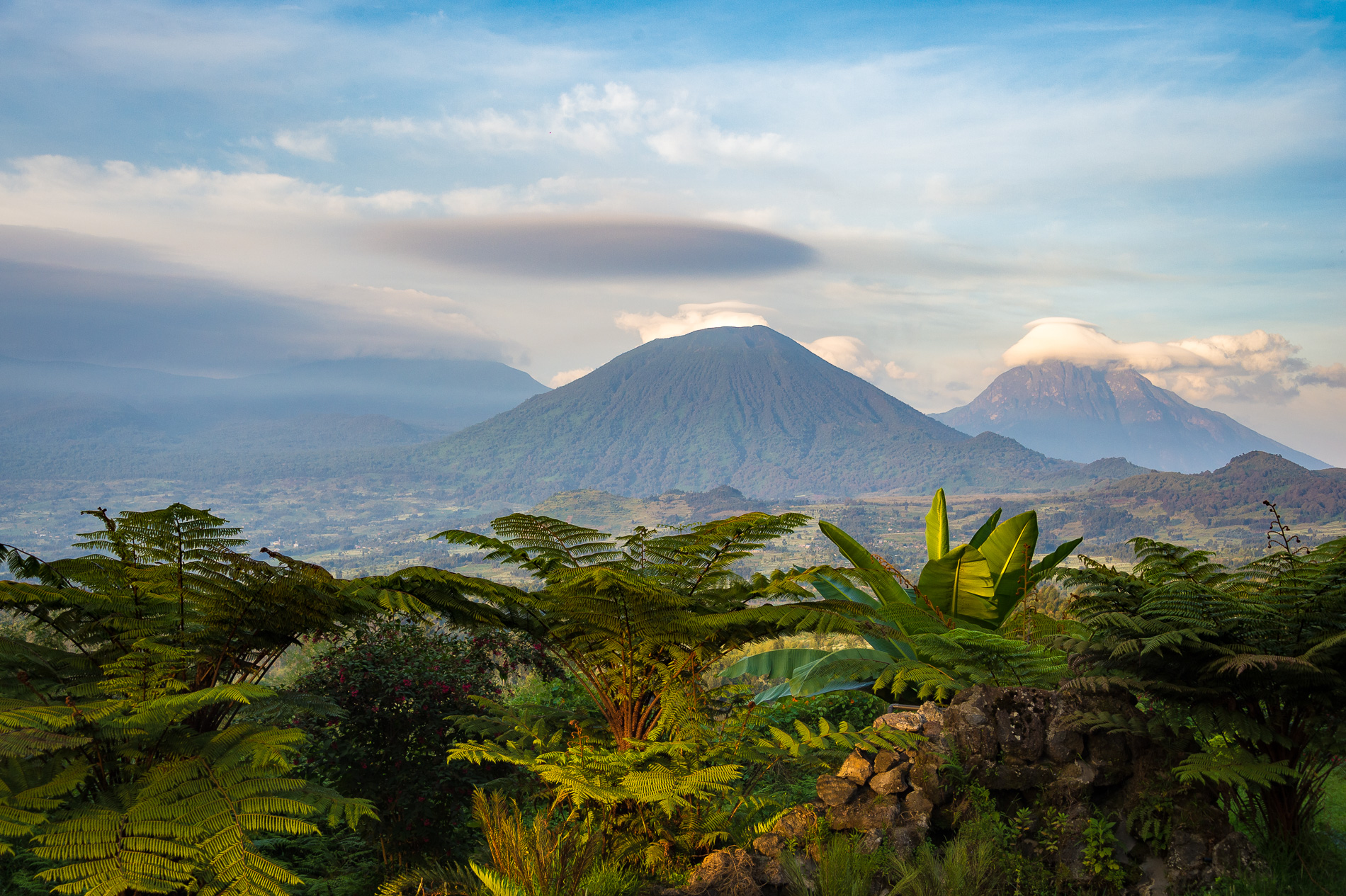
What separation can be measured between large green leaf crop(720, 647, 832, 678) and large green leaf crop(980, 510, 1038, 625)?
162 cm

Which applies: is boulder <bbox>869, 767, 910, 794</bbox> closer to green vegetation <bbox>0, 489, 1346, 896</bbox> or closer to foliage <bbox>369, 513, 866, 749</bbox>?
green vegetation <bbox>0, 489, 1346, 896</bbox>

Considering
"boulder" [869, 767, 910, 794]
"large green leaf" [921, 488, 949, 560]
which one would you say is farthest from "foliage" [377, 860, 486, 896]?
"large green leaf" [921, 488, 949, 560]

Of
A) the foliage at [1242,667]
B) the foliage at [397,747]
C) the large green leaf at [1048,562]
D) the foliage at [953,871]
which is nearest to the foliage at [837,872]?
the foliage at [953,871]

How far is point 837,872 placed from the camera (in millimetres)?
3592

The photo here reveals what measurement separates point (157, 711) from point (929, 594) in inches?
222

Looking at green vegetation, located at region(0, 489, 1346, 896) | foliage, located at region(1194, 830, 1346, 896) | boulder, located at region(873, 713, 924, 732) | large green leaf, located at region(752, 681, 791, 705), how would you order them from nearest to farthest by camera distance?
green vegetation, located at region(0, 489, 1346, 896) < foliage, located at region(1194, 830, 1346, 896) < boulder, located at region(873, 713, 924, 732) < large green leaf, located at region(752, 681, 791, 705)

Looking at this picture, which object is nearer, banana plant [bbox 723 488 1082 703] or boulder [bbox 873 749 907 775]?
boulder [bbox 873 749 907 775]

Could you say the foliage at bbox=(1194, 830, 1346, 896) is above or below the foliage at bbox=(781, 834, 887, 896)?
above

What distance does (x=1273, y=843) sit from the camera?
153 inches

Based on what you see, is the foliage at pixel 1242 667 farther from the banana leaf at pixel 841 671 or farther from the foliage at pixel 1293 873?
the banana leaf at pixel 841 671

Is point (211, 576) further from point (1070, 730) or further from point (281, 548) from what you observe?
point (281, 548)

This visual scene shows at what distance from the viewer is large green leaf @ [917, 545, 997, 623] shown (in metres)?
6.69

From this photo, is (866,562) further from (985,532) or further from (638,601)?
(638,601)

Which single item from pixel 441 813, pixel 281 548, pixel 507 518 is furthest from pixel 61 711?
pixel 281 548
